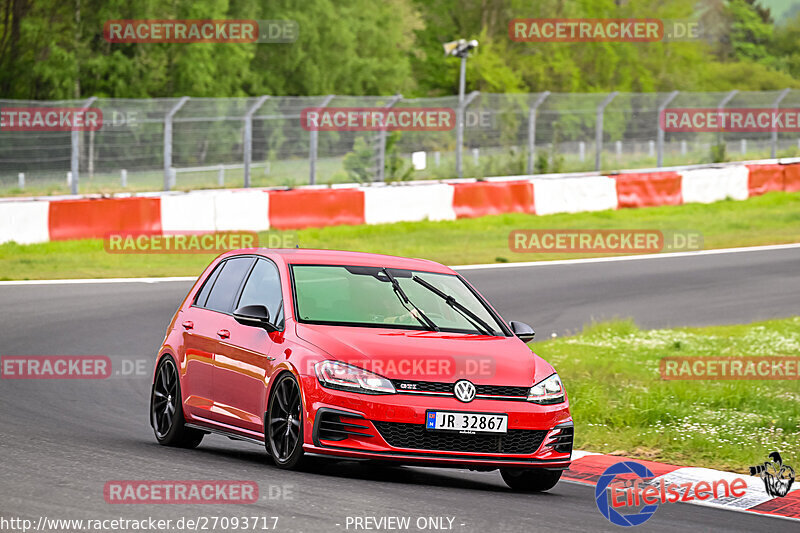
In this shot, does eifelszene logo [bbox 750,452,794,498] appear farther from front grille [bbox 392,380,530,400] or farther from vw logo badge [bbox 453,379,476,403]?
vw logo badge [bbox 453,379,476,403]

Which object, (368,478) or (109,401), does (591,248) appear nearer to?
(109,401)

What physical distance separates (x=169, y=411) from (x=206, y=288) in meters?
0.92

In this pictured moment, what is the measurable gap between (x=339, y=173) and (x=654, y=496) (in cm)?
2229

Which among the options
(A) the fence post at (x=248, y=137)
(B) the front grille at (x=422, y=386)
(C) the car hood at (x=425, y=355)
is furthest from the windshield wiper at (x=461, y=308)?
(A) the fence post at (x=248, y=137)

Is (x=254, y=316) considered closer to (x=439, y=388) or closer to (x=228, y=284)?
(x=228, y=284)

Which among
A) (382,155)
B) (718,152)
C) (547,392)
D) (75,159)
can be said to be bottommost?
(547,392)

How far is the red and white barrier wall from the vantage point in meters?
22.8

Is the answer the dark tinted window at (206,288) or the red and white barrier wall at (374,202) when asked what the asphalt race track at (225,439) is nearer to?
the dark tinted window at (206,288)

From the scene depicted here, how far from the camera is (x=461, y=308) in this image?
9102 mm

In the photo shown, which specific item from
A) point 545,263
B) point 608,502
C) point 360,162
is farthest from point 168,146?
point 608,502

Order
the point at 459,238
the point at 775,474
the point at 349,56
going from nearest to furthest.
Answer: the point at 775,474
the point at 459,238
the point at 349,56

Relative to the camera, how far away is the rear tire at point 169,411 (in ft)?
31.0

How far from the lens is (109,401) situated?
11.8 m

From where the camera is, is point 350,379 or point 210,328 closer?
point 350,379
